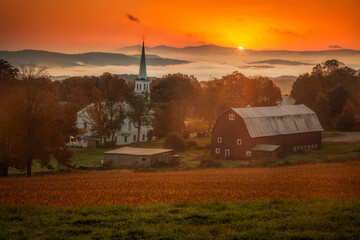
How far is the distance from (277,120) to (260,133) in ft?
17.7

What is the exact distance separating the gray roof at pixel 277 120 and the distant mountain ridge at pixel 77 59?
29657 mm

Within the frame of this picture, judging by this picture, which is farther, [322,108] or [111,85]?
[111,85]

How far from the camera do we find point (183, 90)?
324 feet

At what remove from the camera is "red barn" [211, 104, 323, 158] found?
56844mm

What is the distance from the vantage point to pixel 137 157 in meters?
48.1

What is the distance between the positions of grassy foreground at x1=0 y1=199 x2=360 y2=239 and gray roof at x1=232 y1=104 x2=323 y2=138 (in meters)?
41.1

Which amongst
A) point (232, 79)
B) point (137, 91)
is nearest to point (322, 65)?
point (232, 79)

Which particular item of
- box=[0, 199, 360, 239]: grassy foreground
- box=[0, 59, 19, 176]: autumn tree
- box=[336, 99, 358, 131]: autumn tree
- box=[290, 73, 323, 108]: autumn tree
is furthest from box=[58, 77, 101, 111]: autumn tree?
box=[0, 199, 360, 239]: grassy foreground

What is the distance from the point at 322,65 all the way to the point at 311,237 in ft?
361

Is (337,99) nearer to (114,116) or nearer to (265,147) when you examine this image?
(265,147)

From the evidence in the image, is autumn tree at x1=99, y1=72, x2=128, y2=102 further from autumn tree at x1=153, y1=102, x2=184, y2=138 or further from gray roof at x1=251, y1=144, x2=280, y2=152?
gray roof at x1=251, y1=144, x2=280, y2=152

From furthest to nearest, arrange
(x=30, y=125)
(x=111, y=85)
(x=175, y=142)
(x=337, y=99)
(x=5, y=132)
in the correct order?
(x=111, y=85) < (x=337, y=99) < (x=175, y=142) < (x=30, y=125) < (x=5, y=132)

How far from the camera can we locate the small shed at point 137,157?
47625 mm

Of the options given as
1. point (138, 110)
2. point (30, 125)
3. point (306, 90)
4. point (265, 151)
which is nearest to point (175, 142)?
point (138, 110)
